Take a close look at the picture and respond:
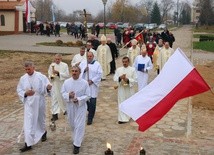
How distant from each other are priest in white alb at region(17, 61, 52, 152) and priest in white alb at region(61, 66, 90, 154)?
1.81ft

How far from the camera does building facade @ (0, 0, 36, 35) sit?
156 feet

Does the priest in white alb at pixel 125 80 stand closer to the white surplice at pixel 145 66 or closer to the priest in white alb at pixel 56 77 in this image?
the priest in white alb at pixel 56 77

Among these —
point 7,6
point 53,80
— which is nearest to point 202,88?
point 53,80

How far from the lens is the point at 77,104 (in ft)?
26.8

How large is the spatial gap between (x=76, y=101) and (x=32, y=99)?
3.18 feet

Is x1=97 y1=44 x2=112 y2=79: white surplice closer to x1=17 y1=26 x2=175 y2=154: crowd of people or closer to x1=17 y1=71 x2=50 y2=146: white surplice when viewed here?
x1=17 y1=26 x2=175 y2=154: crowd of people

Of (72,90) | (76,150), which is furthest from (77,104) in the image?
(76,150)

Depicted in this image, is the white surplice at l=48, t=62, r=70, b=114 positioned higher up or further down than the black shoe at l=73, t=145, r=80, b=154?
higher up

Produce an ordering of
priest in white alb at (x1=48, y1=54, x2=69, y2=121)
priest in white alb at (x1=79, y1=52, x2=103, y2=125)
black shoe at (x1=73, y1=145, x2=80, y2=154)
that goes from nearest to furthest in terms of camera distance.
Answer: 1. black shoe at (x1=73, y1=145, x2=80, y2=154)
2. priest in white alb at (x1=79, y1=52, x2=103, y2=125)
3. priest in white alb at (x1=48, y1=54, x2=69, y2=121)

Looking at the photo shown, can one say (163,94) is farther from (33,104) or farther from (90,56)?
(90,56)

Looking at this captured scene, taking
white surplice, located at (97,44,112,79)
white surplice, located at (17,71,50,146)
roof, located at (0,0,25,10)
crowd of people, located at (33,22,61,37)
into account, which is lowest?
white surplice, located at (17,71,50,146)

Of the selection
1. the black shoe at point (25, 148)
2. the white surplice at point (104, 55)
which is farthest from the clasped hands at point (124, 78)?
the white surplice at point (104, 55)

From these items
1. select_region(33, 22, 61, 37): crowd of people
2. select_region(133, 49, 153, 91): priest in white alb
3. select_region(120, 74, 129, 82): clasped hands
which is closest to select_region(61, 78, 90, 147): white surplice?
select_region(120, 74, 129, 82): clasped hands

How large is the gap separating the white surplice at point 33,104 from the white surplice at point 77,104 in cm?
58
